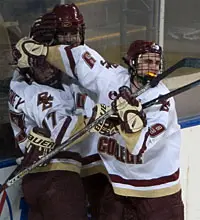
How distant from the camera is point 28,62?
4.93 ft

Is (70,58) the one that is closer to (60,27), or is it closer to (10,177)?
(60,27)

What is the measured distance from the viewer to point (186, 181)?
2.03m

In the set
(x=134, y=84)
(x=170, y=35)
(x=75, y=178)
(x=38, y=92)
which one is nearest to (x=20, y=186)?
(x=75, y=178)

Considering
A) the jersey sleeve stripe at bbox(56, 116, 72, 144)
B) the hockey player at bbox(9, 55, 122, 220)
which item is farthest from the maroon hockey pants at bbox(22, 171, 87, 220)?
the jersey sleeve stripe at bbox(56, 116, 72, 144)

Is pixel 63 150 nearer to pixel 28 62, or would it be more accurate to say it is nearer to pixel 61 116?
pixel 61 116

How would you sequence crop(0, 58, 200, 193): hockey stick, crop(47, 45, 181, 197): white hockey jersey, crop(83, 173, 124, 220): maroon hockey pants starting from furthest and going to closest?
crop(83, 173, 124, 220): maroon hockey pants < crop(47, 45, 181, 197): white hockey jersey < crop(0, 58, 200, 193): hockey stick

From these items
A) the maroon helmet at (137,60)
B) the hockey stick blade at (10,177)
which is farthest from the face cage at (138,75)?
the hockey stick blade at (10,177)

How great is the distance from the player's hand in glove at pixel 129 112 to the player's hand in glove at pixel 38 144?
0.69ft

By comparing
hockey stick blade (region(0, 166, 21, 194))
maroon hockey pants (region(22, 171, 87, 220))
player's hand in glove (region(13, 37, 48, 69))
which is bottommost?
maroon hockey pants (region(22, 171, 87, 220))

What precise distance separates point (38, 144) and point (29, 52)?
20 cm

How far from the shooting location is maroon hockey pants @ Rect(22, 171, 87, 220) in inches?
61.9

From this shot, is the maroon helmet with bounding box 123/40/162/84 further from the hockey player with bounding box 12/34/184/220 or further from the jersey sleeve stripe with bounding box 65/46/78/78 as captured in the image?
the jersey sleeve stripe with bounding box 65/46/78/78

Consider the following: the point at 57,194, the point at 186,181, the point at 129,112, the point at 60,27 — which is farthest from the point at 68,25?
the point at 186,181

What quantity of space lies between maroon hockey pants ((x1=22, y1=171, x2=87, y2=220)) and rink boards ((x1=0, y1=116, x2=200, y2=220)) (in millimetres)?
126
